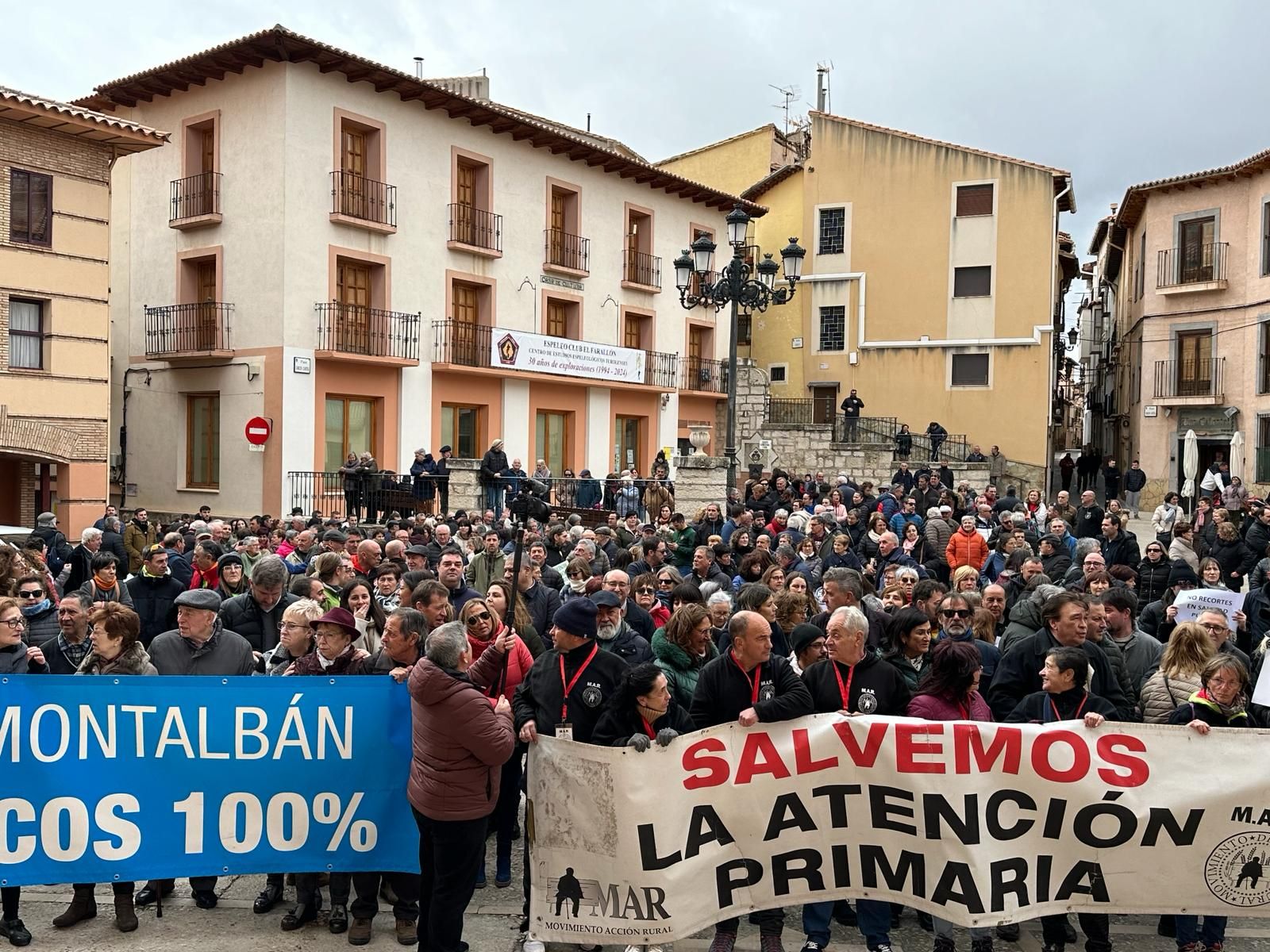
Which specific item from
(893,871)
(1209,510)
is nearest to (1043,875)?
(893,871)

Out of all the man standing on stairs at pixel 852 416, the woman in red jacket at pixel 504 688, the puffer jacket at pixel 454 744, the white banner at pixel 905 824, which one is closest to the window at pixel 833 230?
the man standing on stairs at pixel 852 416

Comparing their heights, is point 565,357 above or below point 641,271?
below

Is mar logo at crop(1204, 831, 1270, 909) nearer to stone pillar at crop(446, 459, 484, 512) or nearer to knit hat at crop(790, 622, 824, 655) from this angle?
knit hat at crop(790, 622, 824, 655)

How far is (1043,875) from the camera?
4.84 metres

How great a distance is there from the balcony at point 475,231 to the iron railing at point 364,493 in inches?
253

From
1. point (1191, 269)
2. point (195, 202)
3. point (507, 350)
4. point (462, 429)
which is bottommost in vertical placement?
point (462, 429)

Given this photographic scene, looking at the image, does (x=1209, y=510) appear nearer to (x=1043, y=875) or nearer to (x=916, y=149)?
(x=1043, y=875)

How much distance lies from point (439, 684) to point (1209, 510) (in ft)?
48.2

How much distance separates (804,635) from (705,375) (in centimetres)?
2718

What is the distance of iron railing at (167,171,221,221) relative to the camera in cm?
2184

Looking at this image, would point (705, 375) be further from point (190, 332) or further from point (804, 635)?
point (804, 635)

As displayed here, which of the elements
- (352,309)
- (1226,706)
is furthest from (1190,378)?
(1226,706)

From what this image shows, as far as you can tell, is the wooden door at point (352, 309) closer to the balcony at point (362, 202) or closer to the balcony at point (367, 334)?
the balcony at point (367, 334)

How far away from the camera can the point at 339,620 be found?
535cm
